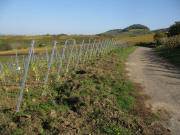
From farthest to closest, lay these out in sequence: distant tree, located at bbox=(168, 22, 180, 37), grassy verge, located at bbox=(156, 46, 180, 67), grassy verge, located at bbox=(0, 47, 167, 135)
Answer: distant tree, located at bbox=(168, 22, 180, 37) < grassy verge, located at bbox=(156, 46, 180, 67) < grassy verge, located at bbox=(0, 47, 167, 135)

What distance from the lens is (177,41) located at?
2297cm

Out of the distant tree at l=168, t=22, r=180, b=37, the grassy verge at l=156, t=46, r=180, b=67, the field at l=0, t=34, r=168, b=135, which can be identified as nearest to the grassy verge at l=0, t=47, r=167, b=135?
the field at l=0, t=34, r=168, b=135

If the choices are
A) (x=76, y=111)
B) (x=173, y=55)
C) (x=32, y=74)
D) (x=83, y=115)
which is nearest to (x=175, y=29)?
(x=173, y=55)

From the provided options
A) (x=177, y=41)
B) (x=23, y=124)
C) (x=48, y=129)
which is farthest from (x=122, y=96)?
(x=177, y=41)

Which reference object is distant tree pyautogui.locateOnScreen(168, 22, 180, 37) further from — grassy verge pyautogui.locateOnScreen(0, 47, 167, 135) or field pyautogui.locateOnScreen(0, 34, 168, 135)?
grassy verge pyautogui.locateOnScreen(0, 47, 167, 135)

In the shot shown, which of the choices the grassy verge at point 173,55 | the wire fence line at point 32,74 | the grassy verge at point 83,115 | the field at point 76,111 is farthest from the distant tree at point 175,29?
the grassy verge at point 83,115

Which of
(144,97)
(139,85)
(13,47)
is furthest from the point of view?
(139,85)

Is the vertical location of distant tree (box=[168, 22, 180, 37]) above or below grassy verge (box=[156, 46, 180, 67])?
above

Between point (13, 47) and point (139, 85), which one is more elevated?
point (13, 47)

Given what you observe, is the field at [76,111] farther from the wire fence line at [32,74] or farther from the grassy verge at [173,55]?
the grassy verge at [173,55]

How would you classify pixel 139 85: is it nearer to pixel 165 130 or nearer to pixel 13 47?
pixel 165 130

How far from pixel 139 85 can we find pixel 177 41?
20.4 meters

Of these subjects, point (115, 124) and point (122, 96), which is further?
point (122, 96)

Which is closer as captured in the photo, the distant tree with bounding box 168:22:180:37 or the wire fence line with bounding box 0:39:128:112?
the wire fence line with bounding box 0:39:128:112
